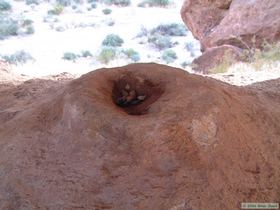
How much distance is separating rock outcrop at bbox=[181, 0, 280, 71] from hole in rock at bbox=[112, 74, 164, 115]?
6.65m

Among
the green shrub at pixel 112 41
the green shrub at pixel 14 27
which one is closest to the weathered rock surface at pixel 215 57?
the green shrub at pixel 112 41

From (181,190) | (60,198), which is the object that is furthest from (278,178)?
(60,198)

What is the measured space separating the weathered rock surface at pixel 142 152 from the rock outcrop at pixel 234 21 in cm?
677

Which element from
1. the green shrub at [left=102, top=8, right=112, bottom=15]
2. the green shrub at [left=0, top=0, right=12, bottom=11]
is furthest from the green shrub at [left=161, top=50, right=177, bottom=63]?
the green shrub at [left=0, top=0, right=12, bottom=11]

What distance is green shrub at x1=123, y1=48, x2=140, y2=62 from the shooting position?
13.9 m

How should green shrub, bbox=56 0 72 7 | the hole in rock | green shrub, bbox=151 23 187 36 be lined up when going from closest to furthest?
1. the hole in rock
2. green shrub, bbox=151 23 187 36
3. green shrub, bbox=56 0 72 7

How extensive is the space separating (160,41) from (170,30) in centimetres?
160

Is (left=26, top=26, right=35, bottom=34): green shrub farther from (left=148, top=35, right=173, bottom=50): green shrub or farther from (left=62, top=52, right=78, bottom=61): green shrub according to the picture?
(left=148, top=35, right=173, bottom=50): green shrub

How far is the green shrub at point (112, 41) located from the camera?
15.4 metres

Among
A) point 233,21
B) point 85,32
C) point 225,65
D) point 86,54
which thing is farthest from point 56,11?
point 225,65

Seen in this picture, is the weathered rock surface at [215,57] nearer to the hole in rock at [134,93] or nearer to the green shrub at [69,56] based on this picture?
the green shrub at [69,56]

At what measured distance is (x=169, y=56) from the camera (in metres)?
14.1

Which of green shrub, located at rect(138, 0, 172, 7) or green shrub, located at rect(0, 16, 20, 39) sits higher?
green shrub, located at rect(0, 16, 20, 39)

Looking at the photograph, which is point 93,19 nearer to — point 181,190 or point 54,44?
point 54,44
